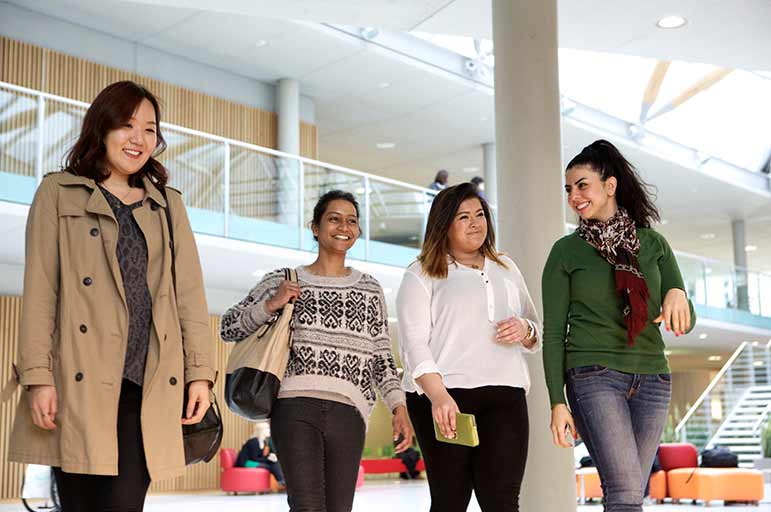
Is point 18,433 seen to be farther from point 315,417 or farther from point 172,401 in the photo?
point 315,417

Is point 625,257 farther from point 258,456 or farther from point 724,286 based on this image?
point 724,286

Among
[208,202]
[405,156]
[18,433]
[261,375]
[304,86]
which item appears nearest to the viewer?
[18,433]

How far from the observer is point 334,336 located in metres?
4.17

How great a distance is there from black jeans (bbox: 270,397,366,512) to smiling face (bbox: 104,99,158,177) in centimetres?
143

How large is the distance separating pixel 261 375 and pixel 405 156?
17936 mm

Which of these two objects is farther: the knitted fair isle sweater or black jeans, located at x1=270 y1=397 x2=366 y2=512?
the knitted fair isle sweater

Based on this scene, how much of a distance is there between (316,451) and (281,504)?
950 centimetres

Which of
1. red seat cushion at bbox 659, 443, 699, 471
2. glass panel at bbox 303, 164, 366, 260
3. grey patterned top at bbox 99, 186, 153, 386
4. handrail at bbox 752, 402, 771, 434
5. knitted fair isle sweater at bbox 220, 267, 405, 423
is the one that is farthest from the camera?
handrail at bbox 752, 402, 771, 434

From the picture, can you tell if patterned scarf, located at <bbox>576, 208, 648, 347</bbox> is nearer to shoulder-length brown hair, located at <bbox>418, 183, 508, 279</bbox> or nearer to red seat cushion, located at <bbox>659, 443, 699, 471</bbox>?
shoulder-length brown hair, located at <bbox>418, 183, 508, 279</bbox>

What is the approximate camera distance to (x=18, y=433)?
270 centimetres

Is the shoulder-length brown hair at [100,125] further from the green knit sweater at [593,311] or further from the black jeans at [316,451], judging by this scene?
the green knit sweater at [593,311]

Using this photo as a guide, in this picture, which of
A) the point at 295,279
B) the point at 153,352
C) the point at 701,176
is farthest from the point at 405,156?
the point at 153,352

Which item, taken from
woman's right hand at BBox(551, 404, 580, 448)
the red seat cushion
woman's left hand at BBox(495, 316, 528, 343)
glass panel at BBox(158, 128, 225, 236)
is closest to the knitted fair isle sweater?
woman's left hand at BBox(495, 316, 528, 343)

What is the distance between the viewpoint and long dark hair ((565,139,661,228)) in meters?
3.83
